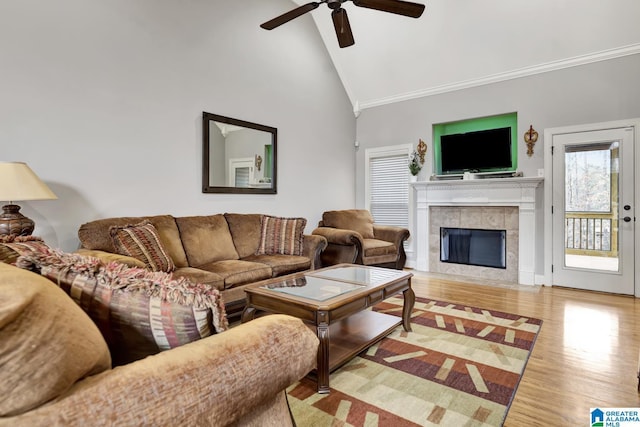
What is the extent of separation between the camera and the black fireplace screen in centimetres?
491

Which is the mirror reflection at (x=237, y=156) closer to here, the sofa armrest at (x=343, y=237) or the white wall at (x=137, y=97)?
the white wall at (x=137, y=97)

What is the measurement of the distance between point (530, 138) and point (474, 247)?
1.65 m

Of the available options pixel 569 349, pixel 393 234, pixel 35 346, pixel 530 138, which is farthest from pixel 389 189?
pixel 35 346

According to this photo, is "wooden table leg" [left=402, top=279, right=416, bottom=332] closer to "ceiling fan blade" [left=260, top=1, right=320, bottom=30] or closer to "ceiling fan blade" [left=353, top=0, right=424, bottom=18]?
"ceiling fan blade" [left=353, top=0, right=424, bottom=18]

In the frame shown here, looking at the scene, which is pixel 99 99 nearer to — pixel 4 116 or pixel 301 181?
pixel 4 116

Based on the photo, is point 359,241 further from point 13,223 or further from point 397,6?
point 13,223

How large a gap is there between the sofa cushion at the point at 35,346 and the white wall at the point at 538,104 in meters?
5.12

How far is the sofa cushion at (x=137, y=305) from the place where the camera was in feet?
3.00

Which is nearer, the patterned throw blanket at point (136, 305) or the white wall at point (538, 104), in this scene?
the patterned throw blanket at point (136, 305)

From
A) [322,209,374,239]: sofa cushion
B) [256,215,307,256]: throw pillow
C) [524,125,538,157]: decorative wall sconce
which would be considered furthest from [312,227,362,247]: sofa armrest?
[524,125,538,157]: decorative wall sconce

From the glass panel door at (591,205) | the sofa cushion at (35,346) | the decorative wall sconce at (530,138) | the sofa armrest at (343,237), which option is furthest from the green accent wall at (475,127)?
the sofa cushion at (35,346)

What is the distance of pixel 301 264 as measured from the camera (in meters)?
3.63

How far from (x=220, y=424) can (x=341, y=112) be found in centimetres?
557

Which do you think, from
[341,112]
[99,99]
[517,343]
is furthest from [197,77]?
[517,343]
